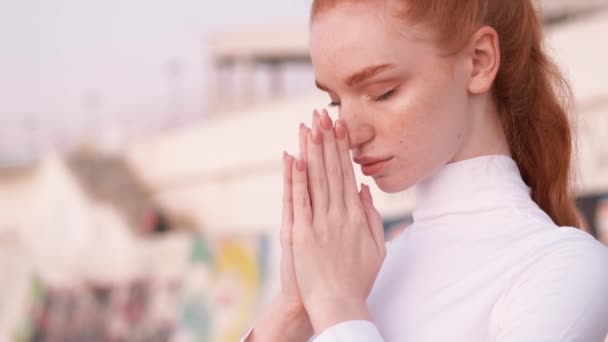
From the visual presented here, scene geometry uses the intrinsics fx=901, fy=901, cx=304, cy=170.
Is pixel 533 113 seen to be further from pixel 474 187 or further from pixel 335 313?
pixel 335 313

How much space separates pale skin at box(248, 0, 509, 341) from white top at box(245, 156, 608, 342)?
0.18 feet

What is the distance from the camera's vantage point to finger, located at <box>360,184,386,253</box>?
105 centimetres

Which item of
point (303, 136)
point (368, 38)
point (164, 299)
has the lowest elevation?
point (164, 299)

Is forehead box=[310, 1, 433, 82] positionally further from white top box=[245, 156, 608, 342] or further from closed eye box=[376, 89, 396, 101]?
white top box=[245, 156, 608, 342]

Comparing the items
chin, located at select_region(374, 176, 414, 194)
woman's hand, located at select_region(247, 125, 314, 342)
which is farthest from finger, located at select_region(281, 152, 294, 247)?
chin, located at select_region(374, 176, 414, 194)

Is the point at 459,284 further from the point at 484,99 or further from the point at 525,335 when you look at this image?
the point at 484,99

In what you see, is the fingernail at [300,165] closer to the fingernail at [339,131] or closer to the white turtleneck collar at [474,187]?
the fingernail at [339,131]

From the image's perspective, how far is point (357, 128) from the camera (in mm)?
1082

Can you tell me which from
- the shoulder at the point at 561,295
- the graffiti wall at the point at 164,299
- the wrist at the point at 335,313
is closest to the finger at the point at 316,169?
the wrist at the point at 335,313

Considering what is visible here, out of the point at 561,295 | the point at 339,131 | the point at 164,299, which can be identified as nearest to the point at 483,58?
the point at 339,131

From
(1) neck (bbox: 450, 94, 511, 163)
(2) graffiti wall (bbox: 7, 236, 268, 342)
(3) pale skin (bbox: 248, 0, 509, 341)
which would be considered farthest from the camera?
(2) graffiti wall (bbox: 7, 236, 268, 342)

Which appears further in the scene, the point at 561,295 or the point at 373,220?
the point at 373,220

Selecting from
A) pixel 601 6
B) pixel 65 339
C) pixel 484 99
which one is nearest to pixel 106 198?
pixel 65 339

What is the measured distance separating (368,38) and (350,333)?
0.34 meters
